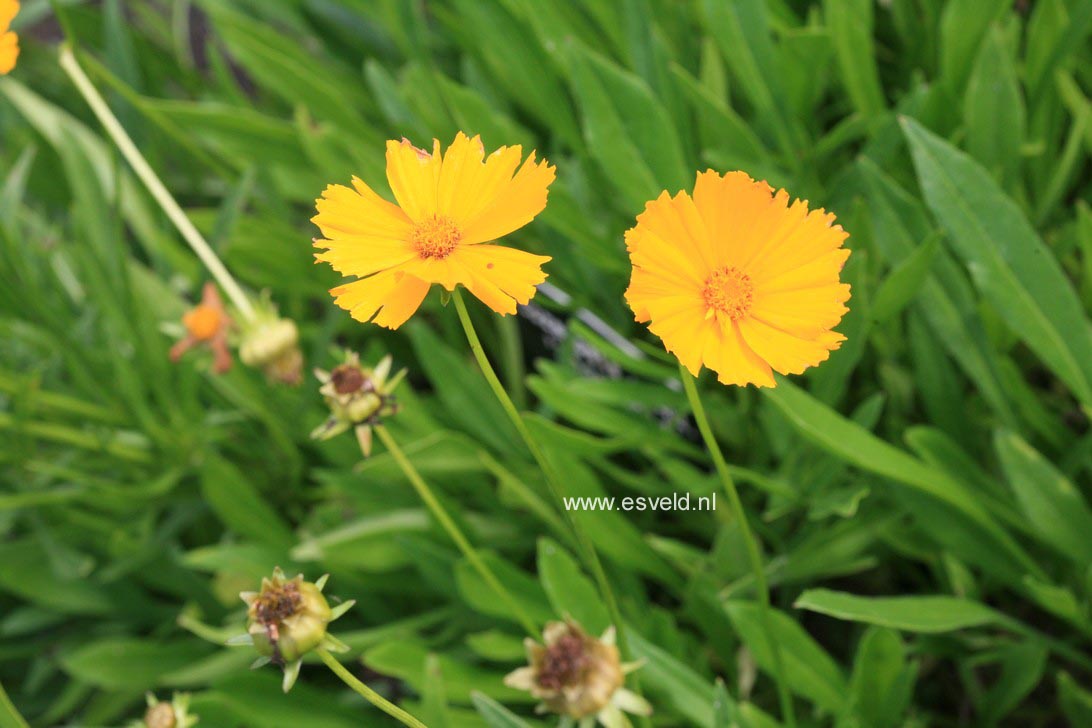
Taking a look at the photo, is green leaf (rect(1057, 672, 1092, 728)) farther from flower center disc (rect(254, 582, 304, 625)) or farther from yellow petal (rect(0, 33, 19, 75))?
yellow petal (rect(0, 33, 19, 75))

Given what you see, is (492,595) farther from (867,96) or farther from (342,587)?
(867,96)

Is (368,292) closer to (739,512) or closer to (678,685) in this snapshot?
(739,512)

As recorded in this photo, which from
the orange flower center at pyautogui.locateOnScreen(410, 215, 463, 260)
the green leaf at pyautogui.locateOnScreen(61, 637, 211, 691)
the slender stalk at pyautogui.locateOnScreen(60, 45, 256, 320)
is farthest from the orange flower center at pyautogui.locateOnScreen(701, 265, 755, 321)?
the green leaf at pyautogui.locateOnScreen(61, 637, 211, 691)

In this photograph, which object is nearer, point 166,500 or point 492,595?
point 492,595

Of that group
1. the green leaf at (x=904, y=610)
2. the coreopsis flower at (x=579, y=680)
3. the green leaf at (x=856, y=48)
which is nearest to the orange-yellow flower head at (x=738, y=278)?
the coreopsis flower at (x=579, y=680)

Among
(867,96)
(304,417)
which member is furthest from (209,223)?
(867,96)

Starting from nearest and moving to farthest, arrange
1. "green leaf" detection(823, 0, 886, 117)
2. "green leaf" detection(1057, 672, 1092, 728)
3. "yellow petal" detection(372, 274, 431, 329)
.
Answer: "yellow petal" detection(372, 274, 431, 329) → "green leaf" detection(1057, 672, 1092, 728) → "green leaf" detection(823, 0, 886, 117)

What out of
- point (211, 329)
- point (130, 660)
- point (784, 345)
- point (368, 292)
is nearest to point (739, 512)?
point (784, 345)
